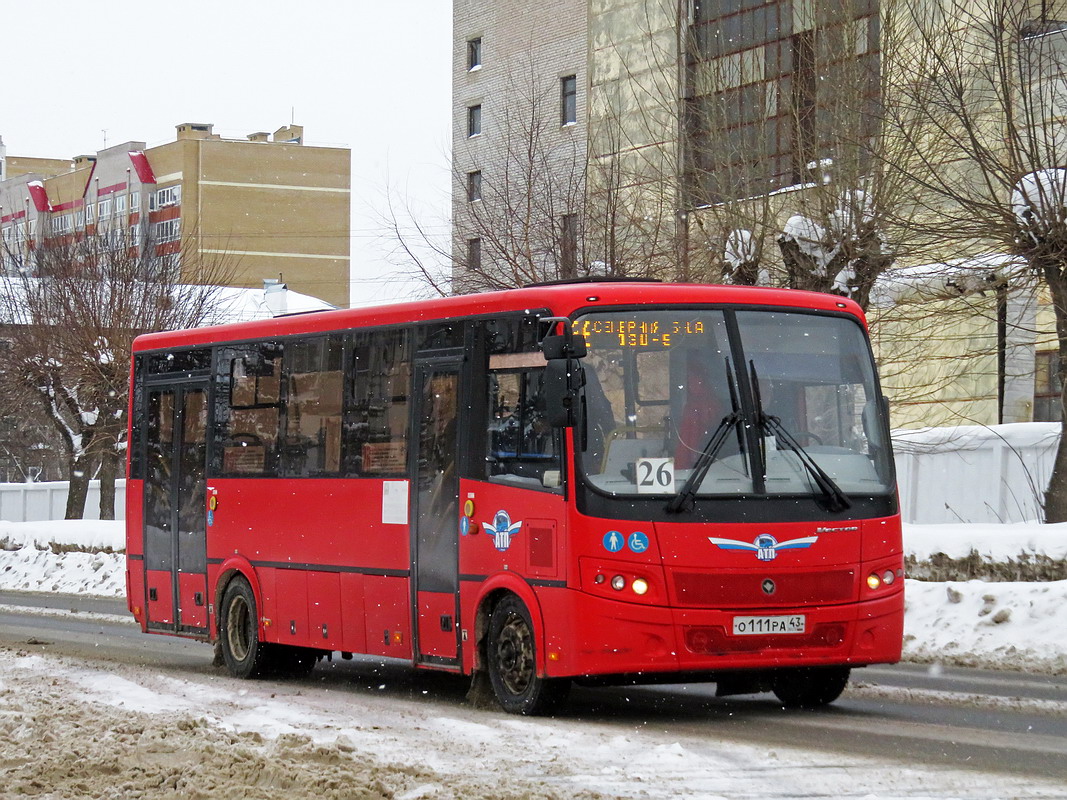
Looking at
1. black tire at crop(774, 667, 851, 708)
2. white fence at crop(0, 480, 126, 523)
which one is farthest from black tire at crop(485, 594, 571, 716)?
white fence at crop(0, 480, 126, 523)

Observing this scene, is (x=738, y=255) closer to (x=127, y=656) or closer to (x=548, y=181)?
(x=548, y=181)

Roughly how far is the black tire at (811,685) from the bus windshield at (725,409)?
1.26m

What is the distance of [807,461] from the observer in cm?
1122

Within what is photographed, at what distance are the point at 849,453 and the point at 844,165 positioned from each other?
11928mm

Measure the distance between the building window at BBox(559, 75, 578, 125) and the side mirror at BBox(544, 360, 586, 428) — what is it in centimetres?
4381

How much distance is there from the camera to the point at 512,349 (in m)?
11.7

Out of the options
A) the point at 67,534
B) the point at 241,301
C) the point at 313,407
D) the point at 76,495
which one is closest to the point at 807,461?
the point at 313,407

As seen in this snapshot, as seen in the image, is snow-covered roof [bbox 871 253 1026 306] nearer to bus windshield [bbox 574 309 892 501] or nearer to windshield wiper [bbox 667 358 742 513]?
bus windshield [bbox 574 309 892 501]

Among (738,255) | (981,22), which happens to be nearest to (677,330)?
(981,22)

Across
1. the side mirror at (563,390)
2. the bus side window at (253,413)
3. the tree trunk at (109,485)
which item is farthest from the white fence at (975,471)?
the tree trunk at (109,485)

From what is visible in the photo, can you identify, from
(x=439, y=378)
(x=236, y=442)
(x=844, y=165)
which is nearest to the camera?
(x=439, y=378)

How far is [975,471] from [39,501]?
31.0 meters

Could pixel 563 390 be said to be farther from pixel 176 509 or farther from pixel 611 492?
pixel 176 509

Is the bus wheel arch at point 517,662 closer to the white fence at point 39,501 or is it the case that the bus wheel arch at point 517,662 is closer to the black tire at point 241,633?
the black tire at point 241,633
